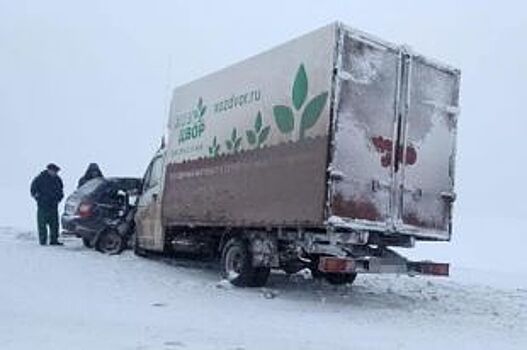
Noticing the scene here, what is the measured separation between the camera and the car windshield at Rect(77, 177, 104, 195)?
58.9 ft

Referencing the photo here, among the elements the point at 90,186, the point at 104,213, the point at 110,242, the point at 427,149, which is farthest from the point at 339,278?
the point at 90,186

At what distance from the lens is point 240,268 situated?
12188 mm

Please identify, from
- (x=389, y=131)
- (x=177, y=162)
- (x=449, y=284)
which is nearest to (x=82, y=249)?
(x=177, y=162)

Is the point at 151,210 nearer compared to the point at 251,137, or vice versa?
the point at 251,137

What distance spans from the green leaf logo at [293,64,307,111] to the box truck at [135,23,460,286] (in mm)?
16

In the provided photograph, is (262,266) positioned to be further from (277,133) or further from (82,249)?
(82,249)

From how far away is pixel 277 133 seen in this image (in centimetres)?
1153

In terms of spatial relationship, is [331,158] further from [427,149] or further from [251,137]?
[251,137]

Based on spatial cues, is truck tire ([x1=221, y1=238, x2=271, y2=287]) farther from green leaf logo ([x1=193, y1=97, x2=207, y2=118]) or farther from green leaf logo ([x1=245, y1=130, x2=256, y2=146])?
green leaf logo ([x1=193, y1=97, x2=207, y2=118])

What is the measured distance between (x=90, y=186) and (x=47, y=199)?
94cm

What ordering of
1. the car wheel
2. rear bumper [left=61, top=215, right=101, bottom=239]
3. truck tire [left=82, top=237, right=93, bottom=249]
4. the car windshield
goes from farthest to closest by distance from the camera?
the car windshield < truck tire [left=82, top=237, right=93, bottom=249] < rear bumper [left=61, top=215, right=101, bottom=239] < the car wheel

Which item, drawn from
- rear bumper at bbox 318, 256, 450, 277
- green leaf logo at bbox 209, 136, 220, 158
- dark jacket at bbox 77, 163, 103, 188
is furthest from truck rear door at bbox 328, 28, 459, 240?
dark jacket at bbox 77, 163, 103, 188

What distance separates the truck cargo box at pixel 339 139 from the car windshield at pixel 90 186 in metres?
5.66

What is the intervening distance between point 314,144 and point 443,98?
224 cm
